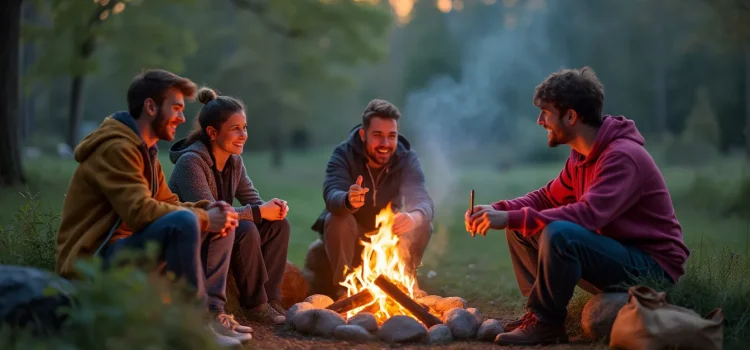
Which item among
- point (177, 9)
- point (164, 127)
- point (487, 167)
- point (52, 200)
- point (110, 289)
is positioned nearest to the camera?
point (110, 289)

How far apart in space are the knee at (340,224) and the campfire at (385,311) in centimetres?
25

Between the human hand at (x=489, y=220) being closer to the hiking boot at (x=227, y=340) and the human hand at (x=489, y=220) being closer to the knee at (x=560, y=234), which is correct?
the knee at (x=560, y=234)

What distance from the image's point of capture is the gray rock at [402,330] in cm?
551

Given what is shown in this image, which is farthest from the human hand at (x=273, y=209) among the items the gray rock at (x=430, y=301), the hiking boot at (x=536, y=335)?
the hiking boot at (x=536, y=335)

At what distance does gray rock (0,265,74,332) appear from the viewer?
169 inches

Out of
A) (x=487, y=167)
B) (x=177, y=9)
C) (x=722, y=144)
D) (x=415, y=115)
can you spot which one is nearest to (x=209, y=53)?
(x=177, y=9)

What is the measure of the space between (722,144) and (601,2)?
7.20m

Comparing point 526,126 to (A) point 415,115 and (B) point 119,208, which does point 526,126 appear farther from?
(B) point 119,208


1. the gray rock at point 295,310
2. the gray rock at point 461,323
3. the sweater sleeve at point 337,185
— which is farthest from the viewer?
the sweater sleeve at point 337,185

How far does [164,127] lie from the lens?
5031 mm

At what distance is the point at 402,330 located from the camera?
554 cm

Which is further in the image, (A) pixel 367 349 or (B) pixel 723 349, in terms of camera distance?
(A) pixel 367 349

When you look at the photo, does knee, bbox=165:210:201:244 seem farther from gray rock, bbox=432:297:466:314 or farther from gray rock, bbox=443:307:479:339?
gray rock, bbox=432:297:466:314

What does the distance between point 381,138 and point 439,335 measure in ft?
6.27
